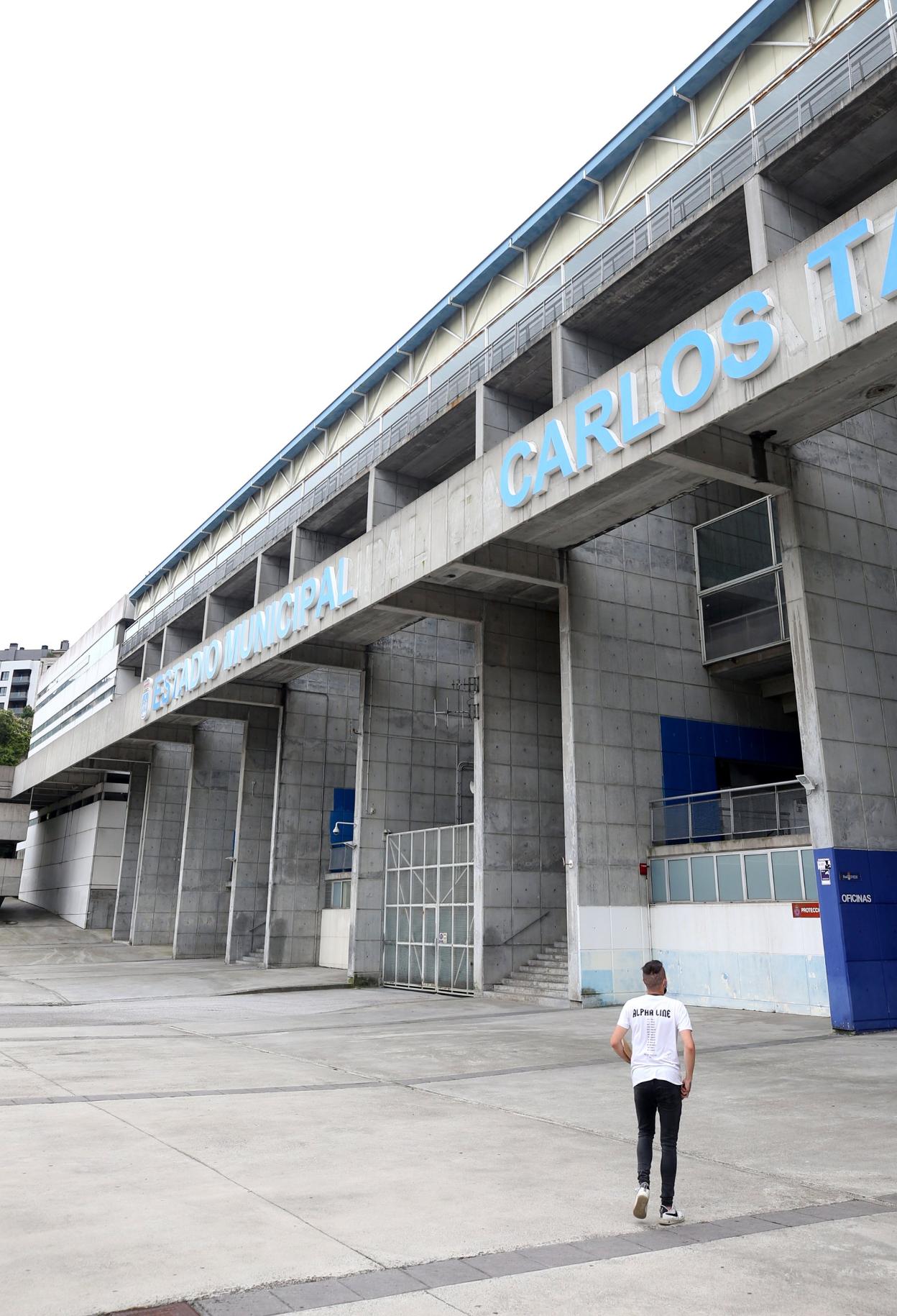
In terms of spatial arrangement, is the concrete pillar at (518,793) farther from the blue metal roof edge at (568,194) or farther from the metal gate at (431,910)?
the blue metal roof edge at (568,194)

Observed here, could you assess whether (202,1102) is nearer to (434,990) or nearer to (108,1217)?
(108,1217)

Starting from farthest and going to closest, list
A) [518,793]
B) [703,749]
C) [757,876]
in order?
[518,793] < [703,749] < [757,876]

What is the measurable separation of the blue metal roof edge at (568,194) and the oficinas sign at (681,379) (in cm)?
1007

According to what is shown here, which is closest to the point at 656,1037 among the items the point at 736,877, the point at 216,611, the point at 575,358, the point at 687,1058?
the point at 687,1058

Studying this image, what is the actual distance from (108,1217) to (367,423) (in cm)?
3146

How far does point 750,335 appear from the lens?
635 inches

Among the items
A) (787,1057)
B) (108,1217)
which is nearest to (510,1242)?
(108,1217)

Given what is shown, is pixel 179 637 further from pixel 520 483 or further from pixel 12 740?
pixel 12 740

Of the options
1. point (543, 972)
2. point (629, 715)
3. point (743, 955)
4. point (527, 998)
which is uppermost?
point (629, 715)

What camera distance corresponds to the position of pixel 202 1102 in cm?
1036

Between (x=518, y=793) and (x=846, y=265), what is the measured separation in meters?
16.3

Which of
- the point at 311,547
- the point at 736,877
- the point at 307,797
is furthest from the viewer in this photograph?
the point at 307,797

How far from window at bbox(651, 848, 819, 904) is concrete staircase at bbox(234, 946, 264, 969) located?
18387 millimetres

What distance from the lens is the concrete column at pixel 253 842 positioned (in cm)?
3828
